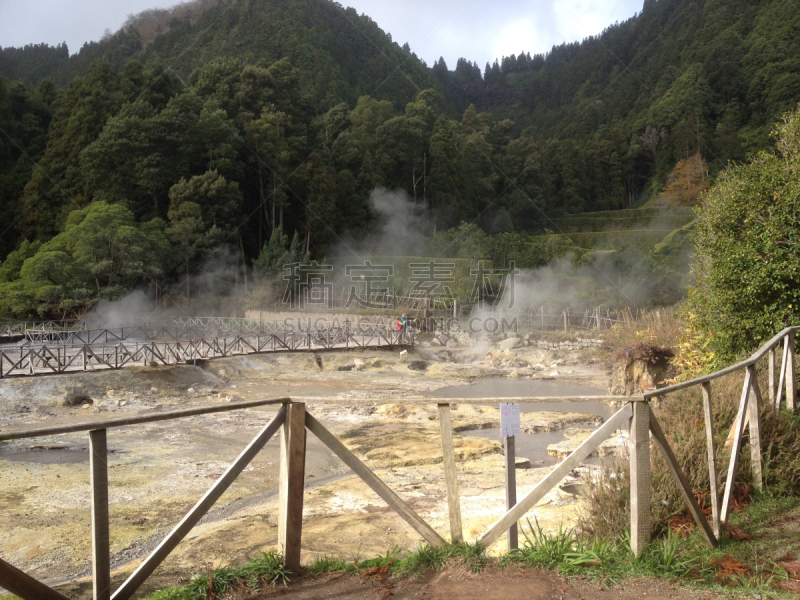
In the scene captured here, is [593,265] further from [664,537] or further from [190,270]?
[664,537]

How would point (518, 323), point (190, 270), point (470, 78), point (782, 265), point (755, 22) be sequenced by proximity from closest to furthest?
1. point (782, 265)
2. point (518, 323)
3. point (190, 270)
4. point (755, 22)
5. point (470, 78)

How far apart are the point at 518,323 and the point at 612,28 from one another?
292 feet

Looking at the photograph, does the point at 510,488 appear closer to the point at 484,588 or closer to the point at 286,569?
the point at 484,588

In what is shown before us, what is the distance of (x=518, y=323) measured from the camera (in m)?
27.0

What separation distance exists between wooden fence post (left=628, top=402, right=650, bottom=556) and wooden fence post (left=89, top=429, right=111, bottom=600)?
252 cm

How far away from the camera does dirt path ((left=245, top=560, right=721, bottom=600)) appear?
2969mm

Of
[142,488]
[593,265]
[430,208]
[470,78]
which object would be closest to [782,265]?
[142,488]

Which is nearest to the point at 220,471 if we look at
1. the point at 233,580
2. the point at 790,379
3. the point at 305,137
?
the point at 233,580

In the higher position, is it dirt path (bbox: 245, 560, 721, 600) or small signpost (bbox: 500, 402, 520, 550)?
small signpost (bbox: 500, 402, 520, 550)

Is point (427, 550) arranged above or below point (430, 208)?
below

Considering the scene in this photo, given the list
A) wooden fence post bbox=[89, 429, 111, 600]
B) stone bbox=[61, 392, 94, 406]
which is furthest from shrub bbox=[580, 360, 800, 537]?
stone bbox=[61, 392, 94, 406]

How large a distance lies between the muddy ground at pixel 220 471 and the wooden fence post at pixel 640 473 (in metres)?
1.29

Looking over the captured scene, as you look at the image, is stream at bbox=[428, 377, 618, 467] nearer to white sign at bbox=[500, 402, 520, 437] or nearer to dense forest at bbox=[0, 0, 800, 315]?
white sign at bbox=[500, 402, 520, 437]

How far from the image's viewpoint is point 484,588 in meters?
3.02
